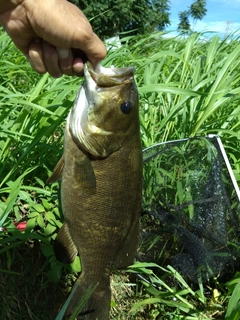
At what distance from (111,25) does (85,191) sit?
30412 mm

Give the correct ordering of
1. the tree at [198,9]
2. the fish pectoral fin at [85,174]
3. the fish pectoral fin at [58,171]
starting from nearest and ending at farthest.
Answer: the fish pectoral fin at [85,174] → the fish pectoral fin at [58,171] → the tree at [198,9]

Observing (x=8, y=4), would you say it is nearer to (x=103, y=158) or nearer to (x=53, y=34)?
(x=53, y=34)

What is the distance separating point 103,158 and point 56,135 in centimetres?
147

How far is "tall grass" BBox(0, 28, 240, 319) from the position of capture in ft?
8.35

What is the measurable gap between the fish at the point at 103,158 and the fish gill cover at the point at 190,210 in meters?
0.89

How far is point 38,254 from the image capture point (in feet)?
8.63

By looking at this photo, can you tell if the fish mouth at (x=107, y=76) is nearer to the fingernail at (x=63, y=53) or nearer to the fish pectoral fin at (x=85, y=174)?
the fingernail at (x=63, y=53)

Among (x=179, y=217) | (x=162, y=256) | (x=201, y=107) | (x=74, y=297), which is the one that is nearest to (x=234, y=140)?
(x=201, y=107)

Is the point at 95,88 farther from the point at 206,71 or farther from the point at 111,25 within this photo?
the point at 111,25

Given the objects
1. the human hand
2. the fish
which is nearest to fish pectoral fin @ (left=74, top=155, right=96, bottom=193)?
the fish

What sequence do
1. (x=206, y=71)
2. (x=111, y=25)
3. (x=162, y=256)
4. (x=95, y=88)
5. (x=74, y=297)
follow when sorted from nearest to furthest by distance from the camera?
(x=95, y=88), (x=74, y=297), (x=162, y=256), (x=206, y=71), (x=111, y=25)

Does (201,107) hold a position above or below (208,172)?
above

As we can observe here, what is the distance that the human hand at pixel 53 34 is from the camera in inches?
74.4

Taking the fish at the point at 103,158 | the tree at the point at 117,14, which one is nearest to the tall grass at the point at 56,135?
the fish at the point at 103,158
